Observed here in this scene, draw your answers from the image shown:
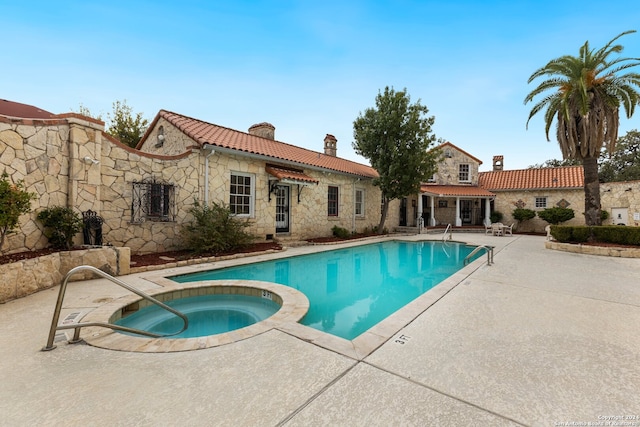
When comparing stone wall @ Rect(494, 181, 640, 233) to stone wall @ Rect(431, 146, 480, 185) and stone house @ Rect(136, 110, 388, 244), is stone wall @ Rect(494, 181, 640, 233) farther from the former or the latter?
stone house @ Rect(136, 110, 388, 244)

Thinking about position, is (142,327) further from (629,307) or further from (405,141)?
(405,141)

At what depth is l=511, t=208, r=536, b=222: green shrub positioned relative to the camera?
2139 cm

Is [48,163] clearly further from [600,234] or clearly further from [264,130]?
[600,234]

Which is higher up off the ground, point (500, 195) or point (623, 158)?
point (623, 158)

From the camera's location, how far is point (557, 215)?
20156 mm

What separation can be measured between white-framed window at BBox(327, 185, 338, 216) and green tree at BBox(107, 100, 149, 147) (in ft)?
50.0

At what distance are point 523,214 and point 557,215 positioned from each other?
207 cm

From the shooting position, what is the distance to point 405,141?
51.2 feet

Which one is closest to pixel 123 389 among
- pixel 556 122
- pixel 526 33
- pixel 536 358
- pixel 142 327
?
pixel 142 327

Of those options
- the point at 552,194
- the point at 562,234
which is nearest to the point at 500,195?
the point at 552,194

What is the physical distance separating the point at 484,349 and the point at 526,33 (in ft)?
43.3

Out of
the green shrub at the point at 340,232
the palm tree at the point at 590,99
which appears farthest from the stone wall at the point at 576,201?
the green shrub at the point at 340,232

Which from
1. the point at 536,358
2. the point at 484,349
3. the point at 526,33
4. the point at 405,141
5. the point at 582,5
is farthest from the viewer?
the point at 405,141

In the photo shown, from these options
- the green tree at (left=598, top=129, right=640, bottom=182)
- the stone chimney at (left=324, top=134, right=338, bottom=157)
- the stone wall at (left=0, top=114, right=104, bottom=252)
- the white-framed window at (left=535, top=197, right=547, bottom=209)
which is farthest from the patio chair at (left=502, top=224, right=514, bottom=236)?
the green tree at (left=598, top=129, right=640, bottom=182)
